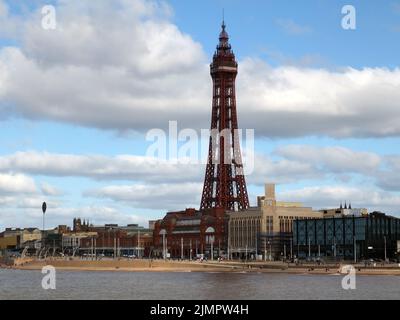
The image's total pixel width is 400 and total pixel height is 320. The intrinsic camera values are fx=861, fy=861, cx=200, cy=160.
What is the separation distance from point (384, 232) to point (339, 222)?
8.55 m

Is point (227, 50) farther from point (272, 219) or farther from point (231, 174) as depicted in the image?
point (272, 219)

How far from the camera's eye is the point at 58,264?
6905 inches

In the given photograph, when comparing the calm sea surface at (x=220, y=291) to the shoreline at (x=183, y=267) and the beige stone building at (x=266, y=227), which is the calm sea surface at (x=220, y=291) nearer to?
the shoreline at (x=183, y=267)

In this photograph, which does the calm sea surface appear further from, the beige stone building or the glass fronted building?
the beige stone building

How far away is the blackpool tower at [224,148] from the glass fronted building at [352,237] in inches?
833

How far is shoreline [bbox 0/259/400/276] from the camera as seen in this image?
125062 mm

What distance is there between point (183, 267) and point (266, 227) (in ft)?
96.1

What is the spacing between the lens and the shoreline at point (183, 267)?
12506 cm

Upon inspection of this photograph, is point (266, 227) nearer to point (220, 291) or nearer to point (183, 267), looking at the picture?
point (183, 267)

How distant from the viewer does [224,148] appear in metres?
185

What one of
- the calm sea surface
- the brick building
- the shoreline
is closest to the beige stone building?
the brick building

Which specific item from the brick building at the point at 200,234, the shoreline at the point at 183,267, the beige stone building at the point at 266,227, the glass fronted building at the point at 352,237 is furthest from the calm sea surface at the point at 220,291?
the brick building at the point at 200,234

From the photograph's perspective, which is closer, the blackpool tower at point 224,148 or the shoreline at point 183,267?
the shoreline at point 183,267
